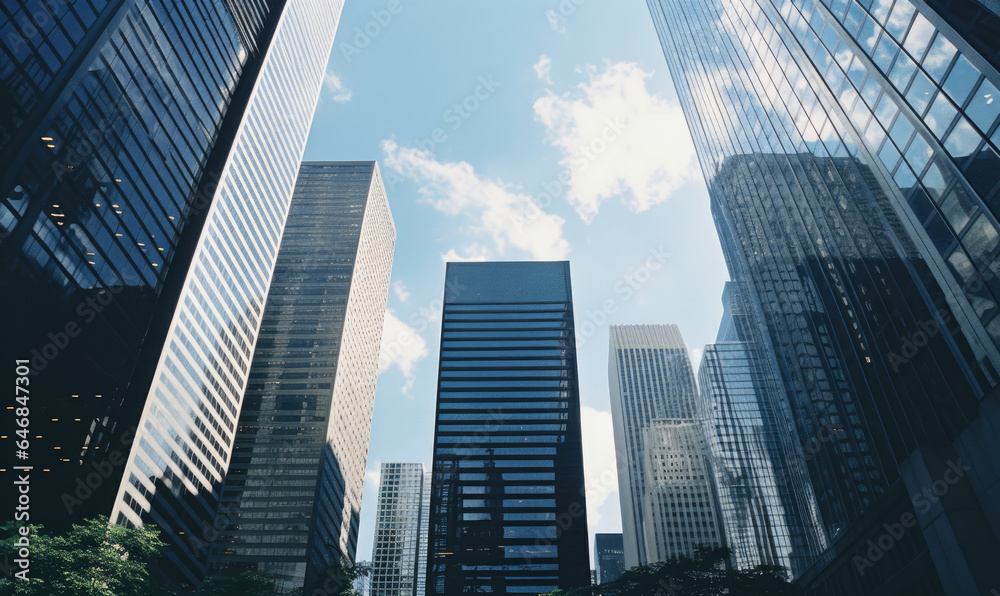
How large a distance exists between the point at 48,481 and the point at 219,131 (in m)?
45.6

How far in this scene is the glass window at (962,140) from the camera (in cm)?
2355

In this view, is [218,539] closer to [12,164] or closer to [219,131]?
[219,131]

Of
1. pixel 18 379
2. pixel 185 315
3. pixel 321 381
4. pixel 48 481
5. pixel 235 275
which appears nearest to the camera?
pixel 18 379

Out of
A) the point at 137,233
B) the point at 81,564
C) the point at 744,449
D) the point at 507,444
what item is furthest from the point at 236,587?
the point at 744,449

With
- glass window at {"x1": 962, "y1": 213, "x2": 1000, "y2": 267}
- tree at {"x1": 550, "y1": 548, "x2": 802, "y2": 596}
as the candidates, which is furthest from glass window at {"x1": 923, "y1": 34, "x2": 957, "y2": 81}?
tree at {"x1": 550, "y1": 548, "x2": 802, "y2": 596}

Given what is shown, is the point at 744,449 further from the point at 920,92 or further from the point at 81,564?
the point at 81,564

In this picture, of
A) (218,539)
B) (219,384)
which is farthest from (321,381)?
(219,384)

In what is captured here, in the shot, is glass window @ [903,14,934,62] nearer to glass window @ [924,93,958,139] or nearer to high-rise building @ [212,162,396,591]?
glass window @ [924,93,958,139]

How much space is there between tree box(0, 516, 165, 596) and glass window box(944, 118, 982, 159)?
4333cm

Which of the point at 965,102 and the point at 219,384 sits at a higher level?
the point at 219,384

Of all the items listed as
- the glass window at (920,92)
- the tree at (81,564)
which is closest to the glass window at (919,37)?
the glass window at (920,92)

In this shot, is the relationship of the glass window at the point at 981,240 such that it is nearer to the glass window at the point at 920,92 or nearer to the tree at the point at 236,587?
the glass window at the point at 920,92

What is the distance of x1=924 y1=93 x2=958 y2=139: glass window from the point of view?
2488cm

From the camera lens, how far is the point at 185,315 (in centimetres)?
7675
